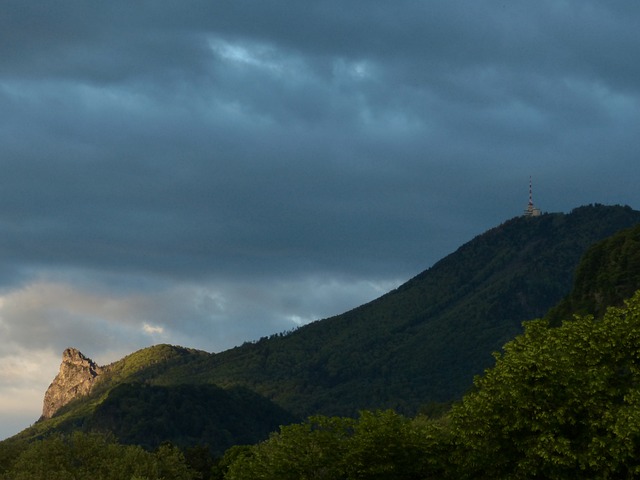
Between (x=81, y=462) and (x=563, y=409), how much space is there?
197 feet

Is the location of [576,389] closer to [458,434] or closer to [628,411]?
[628,411]

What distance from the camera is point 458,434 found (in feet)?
257

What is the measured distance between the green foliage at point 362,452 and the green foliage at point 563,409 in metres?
5.54

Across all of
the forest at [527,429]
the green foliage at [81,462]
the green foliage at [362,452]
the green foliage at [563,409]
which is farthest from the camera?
the green foliage at [81,462]

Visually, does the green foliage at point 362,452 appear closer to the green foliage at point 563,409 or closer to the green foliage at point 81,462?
the green foliage at point 563,409

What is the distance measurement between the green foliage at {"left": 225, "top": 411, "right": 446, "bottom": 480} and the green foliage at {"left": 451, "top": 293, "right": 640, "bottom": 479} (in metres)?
5.54

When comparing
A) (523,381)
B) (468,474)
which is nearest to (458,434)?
(468,474)

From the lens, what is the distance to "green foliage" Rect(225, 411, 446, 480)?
83.4 meters

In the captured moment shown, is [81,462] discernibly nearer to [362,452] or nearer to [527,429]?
[362,452]

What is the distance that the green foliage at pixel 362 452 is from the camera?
3282 inches

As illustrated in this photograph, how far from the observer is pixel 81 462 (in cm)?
11219

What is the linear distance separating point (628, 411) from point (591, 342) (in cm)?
855

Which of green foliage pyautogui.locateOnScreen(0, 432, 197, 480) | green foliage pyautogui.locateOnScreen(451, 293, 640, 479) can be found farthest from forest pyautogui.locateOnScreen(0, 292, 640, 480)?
green foliage pyautogui.locateOnScreen(0, 432, 197, 480)

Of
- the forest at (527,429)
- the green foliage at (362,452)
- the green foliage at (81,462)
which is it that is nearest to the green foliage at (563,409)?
the forest at (527,429)
